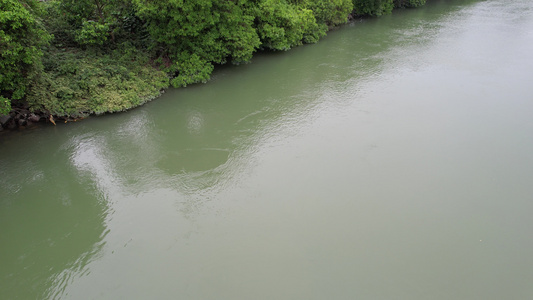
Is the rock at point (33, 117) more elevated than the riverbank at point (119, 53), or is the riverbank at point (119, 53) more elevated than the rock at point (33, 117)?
the riverbank at point (119, 53)

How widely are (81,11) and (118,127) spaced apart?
4.32m

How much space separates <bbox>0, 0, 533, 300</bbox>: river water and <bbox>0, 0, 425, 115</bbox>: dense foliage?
75cm

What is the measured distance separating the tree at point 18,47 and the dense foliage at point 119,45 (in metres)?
0.02

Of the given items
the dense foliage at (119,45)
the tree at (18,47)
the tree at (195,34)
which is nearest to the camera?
the tree at (18,47)

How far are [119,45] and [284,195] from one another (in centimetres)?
780

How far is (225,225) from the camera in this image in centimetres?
571

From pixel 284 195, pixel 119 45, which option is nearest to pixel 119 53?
pixel 119 45

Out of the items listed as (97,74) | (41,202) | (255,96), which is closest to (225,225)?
(41,202)

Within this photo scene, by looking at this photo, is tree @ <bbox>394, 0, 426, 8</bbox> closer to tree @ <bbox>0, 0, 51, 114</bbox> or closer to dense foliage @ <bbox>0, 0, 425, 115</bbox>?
dense foliage @ <bbox>0, 0, 425, 115</bbox>

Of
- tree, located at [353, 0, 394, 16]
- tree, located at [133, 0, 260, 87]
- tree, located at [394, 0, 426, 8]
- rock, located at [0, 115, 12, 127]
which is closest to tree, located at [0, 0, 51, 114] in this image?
rock, located at [0, 115, 12, 127]

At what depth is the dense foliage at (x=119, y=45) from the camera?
24.6ft

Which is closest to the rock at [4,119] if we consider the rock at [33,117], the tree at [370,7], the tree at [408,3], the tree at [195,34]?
the rock at [33,117]

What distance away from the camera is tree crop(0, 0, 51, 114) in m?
6.56

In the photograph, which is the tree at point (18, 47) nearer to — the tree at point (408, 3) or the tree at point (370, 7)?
the tree at point (370, 7)
